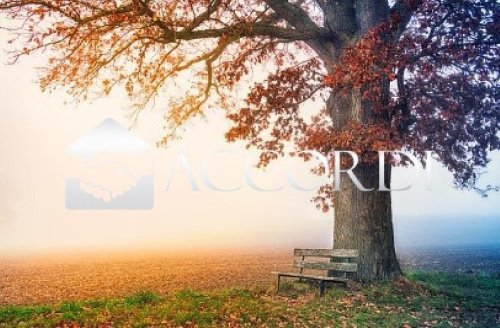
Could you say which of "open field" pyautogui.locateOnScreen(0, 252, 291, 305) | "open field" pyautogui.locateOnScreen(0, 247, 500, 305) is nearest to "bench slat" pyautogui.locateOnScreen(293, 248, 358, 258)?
"open field" pyautogui.locateOnScreen(0, 247, 500, 305)

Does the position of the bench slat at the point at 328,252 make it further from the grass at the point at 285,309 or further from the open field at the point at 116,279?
the open field at the point at 116,279

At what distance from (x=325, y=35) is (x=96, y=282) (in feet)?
43.6

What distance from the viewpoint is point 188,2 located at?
43.2ft

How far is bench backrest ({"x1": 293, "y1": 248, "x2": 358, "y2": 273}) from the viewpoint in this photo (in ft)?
41.7

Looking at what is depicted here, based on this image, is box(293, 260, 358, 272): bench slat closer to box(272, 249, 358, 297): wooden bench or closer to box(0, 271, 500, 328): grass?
box(272, 249, 358, 297): wooden bench

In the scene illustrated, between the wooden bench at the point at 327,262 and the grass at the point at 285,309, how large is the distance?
1.28ft

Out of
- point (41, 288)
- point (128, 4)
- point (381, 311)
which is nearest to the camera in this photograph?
point (381, 311)

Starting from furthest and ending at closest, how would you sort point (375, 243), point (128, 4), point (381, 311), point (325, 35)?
point (325, 35), point (375, 243), point (128, 4), point (381, 311)

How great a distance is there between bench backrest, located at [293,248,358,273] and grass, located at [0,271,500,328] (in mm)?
496

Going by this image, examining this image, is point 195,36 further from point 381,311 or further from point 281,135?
point 381,311

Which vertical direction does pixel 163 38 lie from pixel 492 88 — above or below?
above

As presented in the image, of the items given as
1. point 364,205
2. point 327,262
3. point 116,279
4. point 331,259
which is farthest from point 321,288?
point 116,279

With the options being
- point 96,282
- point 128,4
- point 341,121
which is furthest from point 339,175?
point 96,282

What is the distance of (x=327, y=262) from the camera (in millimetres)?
13117
